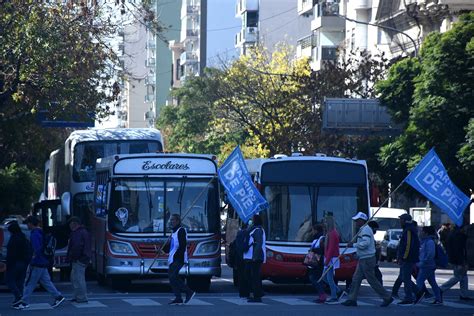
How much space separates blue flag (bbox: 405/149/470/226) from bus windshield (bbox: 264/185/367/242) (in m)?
3.34

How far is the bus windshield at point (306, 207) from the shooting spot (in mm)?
25984

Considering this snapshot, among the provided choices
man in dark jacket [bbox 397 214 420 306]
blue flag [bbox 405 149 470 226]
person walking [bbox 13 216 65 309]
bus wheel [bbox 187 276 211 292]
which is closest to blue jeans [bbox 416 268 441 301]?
man in dark jacket [bbox 397 214 420 306]

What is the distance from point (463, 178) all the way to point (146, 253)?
19.1 meters

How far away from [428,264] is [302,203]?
12.0 ft

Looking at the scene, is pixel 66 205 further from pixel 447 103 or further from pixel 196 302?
pixel 447 103

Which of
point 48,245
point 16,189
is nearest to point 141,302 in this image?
point 48,245

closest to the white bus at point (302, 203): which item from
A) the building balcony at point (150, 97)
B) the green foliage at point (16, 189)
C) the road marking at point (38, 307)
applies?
the road marking at point (38, 307)

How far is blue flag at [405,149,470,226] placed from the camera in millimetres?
22641

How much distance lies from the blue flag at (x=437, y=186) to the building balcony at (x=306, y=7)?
59.0 metres

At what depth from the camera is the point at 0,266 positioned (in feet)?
68.3

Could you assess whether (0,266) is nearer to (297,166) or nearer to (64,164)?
(297,166)

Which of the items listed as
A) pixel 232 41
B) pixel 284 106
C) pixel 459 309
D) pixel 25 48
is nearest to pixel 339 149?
pixel 284 106

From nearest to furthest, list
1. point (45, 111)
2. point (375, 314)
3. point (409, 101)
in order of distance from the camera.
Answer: point (375, 314) < point (45, 111) < point (409, 101)

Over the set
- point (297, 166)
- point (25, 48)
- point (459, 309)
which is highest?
point (25, 48)
